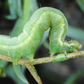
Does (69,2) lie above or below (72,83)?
above

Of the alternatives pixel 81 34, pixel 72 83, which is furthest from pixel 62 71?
pixel 81 34

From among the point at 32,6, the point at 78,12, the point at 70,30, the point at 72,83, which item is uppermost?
the point at 32,6

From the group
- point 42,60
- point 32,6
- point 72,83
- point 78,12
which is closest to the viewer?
point 42,60

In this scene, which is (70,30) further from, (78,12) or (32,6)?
(78,12)

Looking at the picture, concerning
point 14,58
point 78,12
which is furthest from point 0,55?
point 78,12

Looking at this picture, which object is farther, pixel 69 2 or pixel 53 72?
pixel 69 2

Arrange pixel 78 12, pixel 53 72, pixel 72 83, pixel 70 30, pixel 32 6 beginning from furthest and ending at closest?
pixel 78 12 → pixel 53 72 → pixel 72 83 → pixel 70 30 → pixel 32 6
